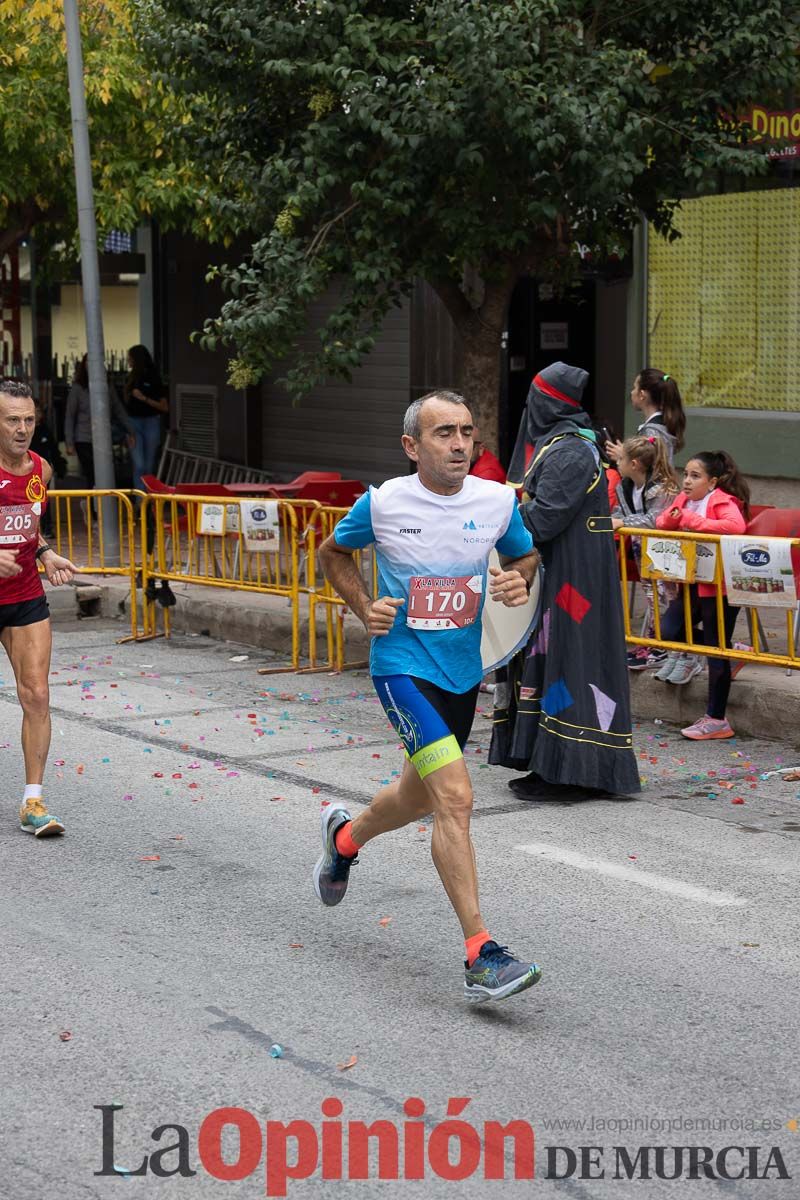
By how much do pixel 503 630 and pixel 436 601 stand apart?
3.97ft

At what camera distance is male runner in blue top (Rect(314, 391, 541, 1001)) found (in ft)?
18.1

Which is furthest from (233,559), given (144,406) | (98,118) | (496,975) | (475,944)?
(496,975)

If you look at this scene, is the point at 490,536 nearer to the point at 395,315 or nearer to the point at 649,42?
the point at 649,42

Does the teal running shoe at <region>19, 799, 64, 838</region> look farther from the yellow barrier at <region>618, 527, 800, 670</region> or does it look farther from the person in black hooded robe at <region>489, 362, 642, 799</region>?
the yellow barrier at <region>618, 527, 800, 670</region>

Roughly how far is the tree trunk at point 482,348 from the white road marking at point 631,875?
5.97 metres

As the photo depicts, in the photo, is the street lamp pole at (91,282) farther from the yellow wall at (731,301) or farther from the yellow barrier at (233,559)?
the yellow wall at (731,301)

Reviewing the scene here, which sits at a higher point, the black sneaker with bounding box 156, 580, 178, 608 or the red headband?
the red headband

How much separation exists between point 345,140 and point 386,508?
21.8 ft

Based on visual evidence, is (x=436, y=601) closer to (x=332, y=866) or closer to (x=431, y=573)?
(x=431, y=573)

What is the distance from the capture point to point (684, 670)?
1019cm

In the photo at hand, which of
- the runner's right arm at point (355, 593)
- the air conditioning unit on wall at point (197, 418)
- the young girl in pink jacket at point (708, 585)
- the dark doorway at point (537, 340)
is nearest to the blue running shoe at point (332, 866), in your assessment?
the runner's right arm at point (355, 593)

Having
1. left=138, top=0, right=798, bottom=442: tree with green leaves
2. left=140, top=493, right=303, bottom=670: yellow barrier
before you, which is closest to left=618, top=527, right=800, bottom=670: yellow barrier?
left=138, top=0, right=798, bottom=442: tree with green leaves

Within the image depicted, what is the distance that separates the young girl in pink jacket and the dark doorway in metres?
8.24

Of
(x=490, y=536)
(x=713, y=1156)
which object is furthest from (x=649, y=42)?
(x=713, y=1156)
